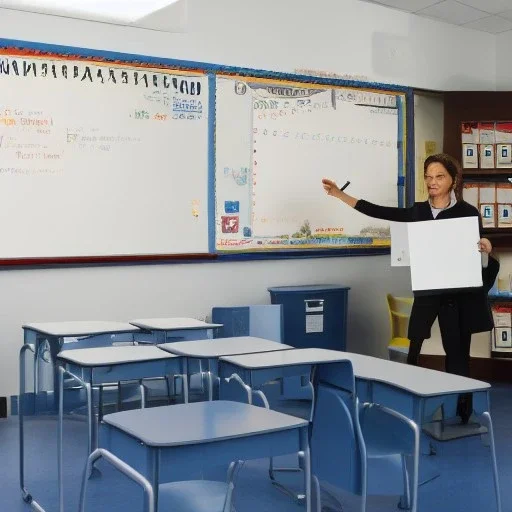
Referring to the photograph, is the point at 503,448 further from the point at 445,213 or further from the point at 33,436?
the point at 33,436

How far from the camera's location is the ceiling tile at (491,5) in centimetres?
618

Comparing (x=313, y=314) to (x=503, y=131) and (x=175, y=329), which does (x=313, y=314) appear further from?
(x=503, y=131)

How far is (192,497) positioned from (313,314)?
358 centimetres

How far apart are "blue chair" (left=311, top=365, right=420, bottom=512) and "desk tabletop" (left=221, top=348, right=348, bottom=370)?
59 mm

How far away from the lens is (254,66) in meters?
5.68

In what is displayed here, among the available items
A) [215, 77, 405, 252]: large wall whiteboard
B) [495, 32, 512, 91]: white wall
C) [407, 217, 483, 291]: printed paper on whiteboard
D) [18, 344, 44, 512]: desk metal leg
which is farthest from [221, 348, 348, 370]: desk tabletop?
[495, 32, 512, 91]: white wall

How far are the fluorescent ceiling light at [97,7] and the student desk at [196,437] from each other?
8.36 ft

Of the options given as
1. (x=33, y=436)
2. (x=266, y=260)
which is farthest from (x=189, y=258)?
(x=33, y=436)

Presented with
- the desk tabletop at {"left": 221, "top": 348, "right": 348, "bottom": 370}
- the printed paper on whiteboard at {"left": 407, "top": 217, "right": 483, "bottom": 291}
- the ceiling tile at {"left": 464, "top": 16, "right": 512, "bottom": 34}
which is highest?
the ceiling tile at {"left": 464, "top": 16, "right": 512, "bottom": 34}

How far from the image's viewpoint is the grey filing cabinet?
18.2ft

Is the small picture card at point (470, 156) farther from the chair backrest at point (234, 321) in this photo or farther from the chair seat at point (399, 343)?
the chair backrest at point (234, 321)

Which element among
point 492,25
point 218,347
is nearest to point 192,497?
point 218,347

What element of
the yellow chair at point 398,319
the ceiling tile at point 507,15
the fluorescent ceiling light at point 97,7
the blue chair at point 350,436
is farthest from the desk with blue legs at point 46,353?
the ceiling tile at point 507,15

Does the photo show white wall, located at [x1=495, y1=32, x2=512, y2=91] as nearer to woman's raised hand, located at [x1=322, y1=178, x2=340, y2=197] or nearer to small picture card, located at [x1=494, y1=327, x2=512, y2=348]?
small picture card, located at [x1=494, y1=327, x2=512, y2=348]
